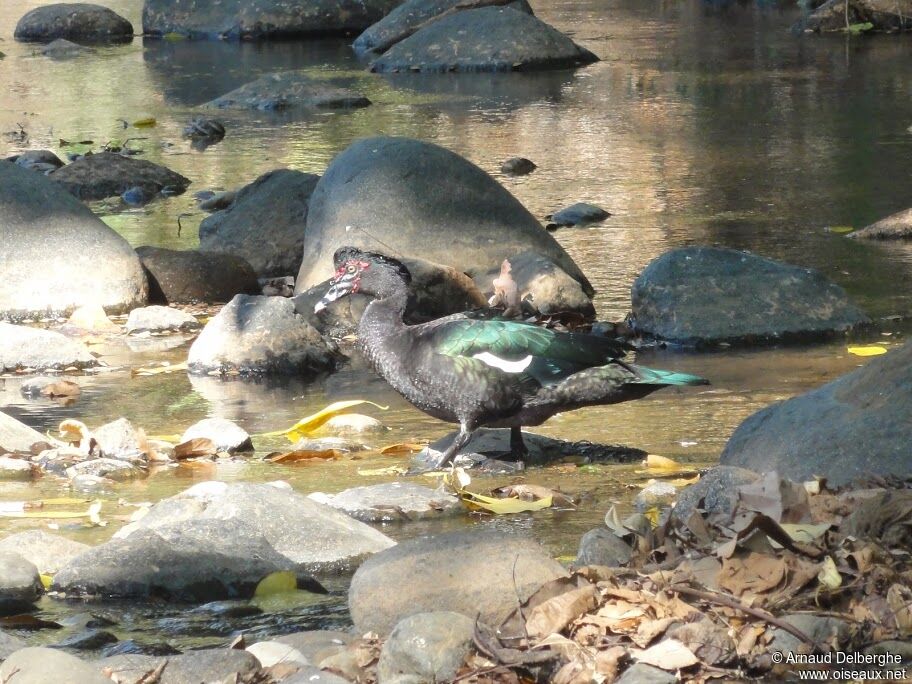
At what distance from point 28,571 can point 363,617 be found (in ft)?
3.84

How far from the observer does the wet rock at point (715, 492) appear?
4.93 m

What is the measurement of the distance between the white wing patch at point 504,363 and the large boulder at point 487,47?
14767 mm

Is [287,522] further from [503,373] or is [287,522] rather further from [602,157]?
[602,157]

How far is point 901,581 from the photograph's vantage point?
169 inches

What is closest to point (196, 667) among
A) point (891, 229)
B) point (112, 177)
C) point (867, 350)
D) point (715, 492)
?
point (715, 492)

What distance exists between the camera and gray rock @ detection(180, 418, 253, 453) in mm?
6508

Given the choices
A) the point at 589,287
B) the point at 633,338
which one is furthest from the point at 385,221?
the point at 633,338

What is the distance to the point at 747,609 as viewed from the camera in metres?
4.11

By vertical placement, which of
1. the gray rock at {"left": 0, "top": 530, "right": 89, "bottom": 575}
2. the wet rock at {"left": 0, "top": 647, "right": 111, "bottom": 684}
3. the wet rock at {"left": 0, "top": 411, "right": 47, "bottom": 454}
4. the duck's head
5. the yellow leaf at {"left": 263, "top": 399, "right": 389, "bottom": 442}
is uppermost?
the duck's head

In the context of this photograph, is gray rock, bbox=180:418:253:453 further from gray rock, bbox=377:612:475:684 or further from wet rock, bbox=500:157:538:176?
wet rock, bbox=500:157:538:176

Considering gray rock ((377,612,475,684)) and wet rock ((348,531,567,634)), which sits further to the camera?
wet rock ((348,531,567,634))

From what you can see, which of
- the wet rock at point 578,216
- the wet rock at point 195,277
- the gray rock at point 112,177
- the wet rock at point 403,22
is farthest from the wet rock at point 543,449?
the wet rock at point 403,22

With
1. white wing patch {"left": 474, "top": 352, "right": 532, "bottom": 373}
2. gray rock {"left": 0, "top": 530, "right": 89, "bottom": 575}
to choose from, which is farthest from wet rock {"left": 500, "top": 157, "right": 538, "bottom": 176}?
gray rock {"left": 0, "top": 530, "right": 89, "bottom": 575}

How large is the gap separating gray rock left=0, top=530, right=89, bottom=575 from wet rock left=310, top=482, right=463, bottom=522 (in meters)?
0.93
